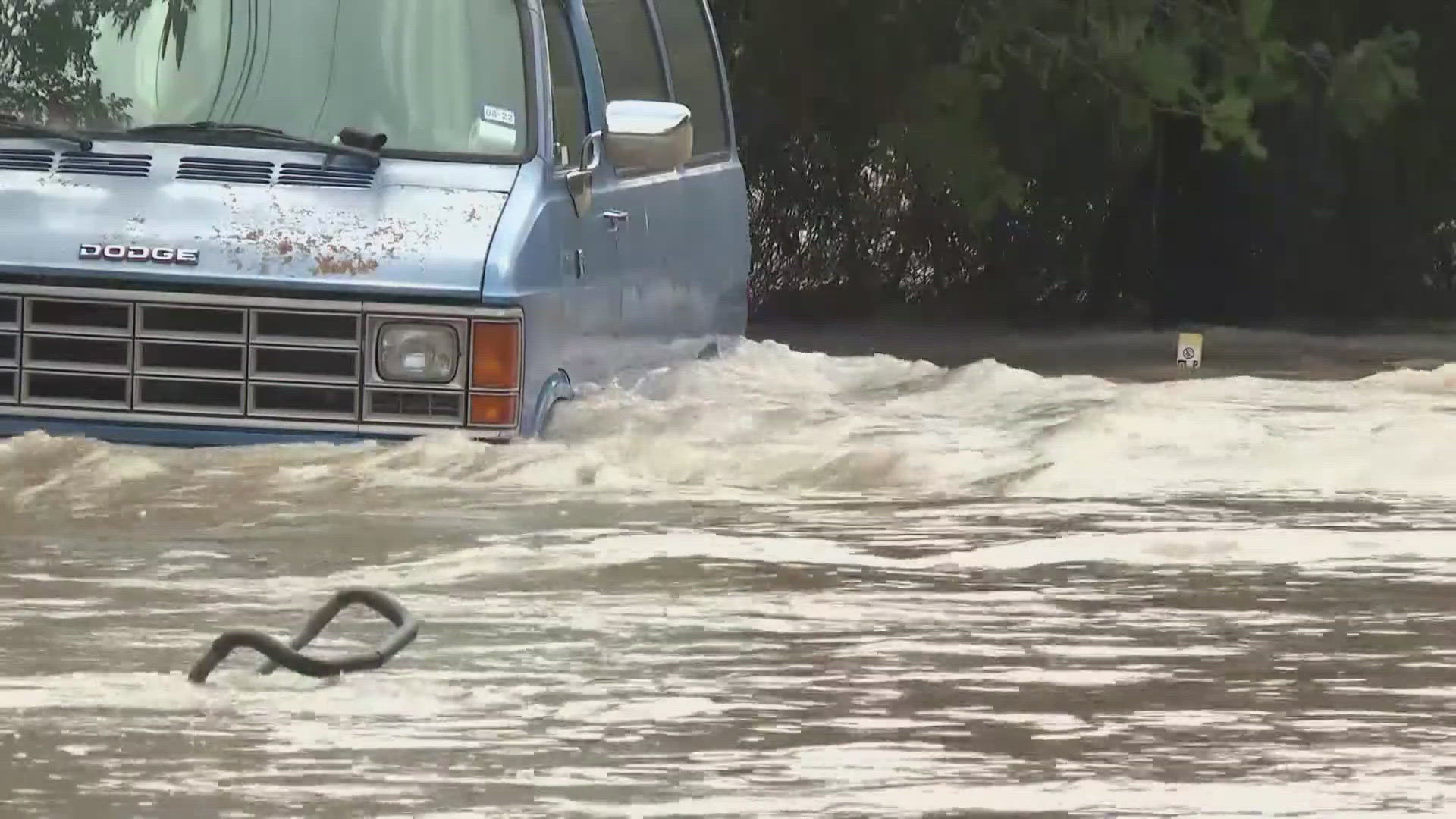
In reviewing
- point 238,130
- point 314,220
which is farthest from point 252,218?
point 238,130

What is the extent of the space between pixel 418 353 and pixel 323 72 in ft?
3.33

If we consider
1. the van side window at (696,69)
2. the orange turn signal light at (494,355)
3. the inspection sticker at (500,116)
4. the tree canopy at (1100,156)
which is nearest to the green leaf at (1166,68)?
the tree canopy at (1100,156)

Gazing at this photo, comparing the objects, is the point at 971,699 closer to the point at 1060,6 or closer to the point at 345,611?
the point at 345,611

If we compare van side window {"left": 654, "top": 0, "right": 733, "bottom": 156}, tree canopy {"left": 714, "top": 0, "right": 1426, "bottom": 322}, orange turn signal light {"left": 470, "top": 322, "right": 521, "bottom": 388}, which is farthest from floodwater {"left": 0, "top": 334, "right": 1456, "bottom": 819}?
tree canopy {"left": 714, "top": 0, "right": 1426, "bottom": 322}

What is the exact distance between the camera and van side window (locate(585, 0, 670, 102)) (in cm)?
963

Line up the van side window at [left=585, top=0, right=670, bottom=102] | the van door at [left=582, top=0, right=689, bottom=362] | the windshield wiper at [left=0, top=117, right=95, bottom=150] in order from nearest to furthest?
the windshield wiper at [left=0, top=117, right=95, bottom=150] < the van door at [left=582, top=0, right=689, bottom=362] < the van side window at [left=585, top=0, right=670, bottom=102]

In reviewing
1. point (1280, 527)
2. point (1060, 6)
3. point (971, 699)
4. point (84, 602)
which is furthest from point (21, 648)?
point (1060, 6)

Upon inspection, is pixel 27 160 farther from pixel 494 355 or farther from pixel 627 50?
pixel 627 50

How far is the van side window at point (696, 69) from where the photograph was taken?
10805 mm

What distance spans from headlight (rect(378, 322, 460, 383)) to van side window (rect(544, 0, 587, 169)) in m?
0.91

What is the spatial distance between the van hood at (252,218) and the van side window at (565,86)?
1.48ft

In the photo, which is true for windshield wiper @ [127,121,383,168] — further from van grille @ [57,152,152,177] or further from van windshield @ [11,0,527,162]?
van grille @ [57,152,152,177]

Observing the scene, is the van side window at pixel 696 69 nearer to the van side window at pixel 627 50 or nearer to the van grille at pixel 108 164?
the van side window at pixel 627 50

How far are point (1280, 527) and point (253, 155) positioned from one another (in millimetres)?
2839
